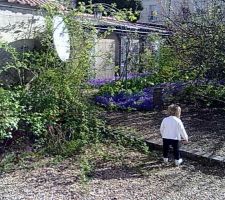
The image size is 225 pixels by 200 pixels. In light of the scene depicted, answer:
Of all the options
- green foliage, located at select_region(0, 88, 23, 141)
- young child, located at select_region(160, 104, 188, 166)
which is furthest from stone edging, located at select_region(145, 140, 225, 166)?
green foliage, located at select_region(0, 88, 23, 141)

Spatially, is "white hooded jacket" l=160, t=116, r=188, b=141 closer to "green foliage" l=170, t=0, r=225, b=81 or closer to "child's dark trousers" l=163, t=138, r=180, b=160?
"child's dark trousers" l=163, t=138, r=180, b=160

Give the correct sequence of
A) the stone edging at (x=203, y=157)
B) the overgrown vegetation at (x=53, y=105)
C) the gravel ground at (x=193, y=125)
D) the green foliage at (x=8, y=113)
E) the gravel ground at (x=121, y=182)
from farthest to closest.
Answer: the gravel ground at (x=193, y=125) < the overgrown vegetation at (x=53, y=105) < the stone edging at (x=203, y=157) < the green foliage at (x=8, y=113) < the gravel ground at (x=121, y=182)

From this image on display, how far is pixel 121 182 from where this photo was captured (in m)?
5.43

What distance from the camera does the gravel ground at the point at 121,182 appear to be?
194 inches

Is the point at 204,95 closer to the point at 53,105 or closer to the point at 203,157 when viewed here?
the point at 203,157

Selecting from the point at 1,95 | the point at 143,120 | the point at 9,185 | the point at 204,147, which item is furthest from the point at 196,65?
the point at 9,185

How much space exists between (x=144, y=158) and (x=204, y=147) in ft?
3.97

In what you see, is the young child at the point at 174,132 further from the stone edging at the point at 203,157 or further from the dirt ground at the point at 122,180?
the stone edging at the point at 203,157

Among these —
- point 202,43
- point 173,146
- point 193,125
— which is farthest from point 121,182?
point 202,43

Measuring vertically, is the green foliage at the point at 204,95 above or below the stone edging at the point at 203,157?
above

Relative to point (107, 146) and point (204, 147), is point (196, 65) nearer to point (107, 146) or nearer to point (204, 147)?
point (204, 147)

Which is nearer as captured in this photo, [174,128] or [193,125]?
[174,128]

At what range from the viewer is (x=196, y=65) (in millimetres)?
8883

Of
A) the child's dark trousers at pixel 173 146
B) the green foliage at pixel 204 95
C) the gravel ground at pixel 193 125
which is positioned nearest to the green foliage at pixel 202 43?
the green foliage at pixel 204 95
